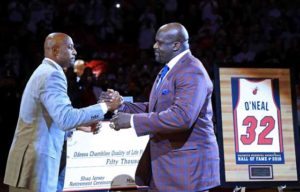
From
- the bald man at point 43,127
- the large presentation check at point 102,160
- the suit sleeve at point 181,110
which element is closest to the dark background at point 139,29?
the large presentation check at point 102,160

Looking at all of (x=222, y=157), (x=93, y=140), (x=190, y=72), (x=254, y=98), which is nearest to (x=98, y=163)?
(x=93, y=140)

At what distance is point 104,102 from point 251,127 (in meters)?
2.52

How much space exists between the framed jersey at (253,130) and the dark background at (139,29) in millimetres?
5038

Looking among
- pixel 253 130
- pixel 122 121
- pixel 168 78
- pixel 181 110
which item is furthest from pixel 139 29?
pixel 181 110

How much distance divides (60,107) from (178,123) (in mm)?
823

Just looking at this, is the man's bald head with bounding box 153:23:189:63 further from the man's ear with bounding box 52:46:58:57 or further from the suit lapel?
the man's ear with bounding box 52:46:58:57

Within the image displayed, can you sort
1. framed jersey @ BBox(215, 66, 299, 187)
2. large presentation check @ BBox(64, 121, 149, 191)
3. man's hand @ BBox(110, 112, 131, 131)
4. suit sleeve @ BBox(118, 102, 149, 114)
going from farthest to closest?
large presentation check @ BBox(64, 121, 149, 191), framed jersey @ BBox(215, 66, 299, 187), suit sleeve @ BBox(118, 102, 149, 114), man's hand @ BBox(110, 112, 131, 131)

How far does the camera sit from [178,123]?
3631 mm

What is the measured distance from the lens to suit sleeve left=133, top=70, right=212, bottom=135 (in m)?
3.63

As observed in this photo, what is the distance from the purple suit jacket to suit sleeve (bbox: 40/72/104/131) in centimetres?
39

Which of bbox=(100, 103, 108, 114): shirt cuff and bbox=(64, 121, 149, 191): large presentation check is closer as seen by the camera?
bbox=(100, 103, 108, 114): shirt cuff

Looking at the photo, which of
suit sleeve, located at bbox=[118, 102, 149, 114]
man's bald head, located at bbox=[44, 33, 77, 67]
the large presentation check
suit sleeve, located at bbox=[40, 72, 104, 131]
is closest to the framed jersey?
the large presentation check

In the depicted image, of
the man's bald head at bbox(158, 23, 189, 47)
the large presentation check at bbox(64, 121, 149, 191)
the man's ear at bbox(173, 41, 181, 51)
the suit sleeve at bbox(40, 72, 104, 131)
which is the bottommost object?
the large presentation check at bbox(64, 121, 149, 191)

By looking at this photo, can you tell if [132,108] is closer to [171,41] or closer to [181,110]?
[171,41]
